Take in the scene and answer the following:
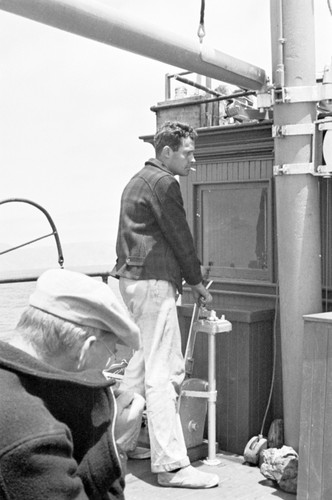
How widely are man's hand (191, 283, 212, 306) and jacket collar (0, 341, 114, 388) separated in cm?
288

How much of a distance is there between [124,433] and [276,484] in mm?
2703

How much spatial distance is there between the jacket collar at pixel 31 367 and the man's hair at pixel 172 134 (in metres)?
2.97

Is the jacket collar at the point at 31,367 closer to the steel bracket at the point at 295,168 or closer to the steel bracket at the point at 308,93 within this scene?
the steel bracket at the point at 295,168

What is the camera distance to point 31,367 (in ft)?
5.48

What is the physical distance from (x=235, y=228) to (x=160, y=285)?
122cm

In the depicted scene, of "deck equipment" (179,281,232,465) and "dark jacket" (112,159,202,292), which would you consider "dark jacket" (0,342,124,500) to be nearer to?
"dark jacket" (112,159,202,292)

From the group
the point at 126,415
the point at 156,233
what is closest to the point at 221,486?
the point at 156,233

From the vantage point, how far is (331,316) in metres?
4.08

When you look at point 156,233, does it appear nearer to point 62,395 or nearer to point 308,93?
point 308,93

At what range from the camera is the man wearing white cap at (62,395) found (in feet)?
4.99

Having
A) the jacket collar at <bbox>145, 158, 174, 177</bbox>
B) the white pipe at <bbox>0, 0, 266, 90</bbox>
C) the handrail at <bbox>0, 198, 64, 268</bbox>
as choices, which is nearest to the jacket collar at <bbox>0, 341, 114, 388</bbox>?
the white pipe at <bbox>0, 0, 266, 90</bbox>

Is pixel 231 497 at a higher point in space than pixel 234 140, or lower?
lower

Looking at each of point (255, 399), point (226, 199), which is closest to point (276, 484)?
point (255, 399)

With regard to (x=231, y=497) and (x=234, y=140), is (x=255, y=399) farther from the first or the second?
(x=234, y=140)
